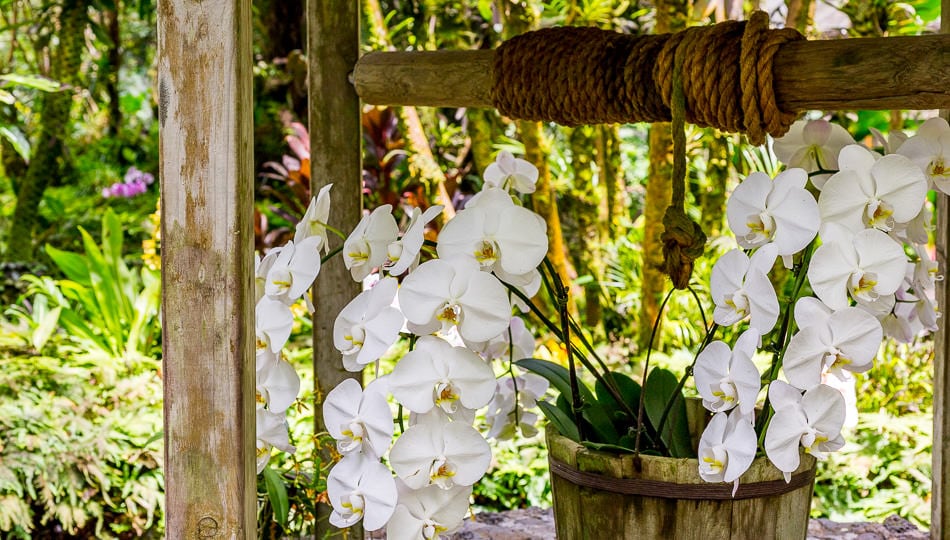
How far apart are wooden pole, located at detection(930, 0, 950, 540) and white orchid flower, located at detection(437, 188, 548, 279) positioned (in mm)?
882

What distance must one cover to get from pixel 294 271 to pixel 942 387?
1113 millimetres

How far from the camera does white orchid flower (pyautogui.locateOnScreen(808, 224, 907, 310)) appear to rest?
2.99ft

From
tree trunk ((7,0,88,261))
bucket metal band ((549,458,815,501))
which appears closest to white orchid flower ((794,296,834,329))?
bucket metal band ((549,458,815,501))

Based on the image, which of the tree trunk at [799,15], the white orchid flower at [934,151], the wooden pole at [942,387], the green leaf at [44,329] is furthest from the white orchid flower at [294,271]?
the tree trunk at [799,15]

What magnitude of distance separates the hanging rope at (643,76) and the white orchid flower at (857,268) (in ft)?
0.83

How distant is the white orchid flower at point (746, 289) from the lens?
919 mm

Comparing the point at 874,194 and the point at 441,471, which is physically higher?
the point at 874,194

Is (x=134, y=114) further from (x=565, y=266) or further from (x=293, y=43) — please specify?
(x=565, y=266)

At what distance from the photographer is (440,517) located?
966 mm

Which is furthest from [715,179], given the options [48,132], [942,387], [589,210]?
[48,132]

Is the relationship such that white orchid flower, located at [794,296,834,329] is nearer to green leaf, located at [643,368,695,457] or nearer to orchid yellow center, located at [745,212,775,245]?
orchid yellow center, located at [745,212,775,245]

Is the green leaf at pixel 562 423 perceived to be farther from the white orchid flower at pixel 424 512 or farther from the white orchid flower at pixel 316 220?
the white orchid flower at pixel 316 220

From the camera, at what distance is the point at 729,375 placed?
940mm

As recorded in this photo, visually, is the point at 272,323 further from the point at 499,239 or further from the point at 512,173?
the point at 512,173
